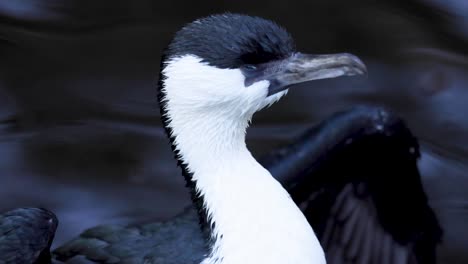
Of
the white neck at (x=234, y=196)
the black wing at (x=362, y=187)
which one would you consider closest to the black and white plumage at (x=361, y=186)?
the black wing at (x=362, y=187)

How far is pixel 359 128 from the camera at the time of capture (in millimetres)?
3543

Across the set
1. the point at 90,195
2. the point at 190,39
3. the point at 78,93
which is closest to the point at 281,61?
the point at 190,39

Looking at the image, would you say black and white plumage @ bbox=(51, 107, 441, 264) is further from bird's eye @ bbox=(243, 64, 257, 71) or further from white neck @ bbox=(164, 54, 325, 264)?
bird's eye @ bbox=(243, 64, 257, 71)

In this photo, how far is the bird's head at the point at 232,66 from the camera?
9.12ft

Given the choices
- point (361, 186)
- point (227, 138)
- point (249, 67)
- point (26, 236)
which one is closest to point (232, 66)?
point (249, 67)

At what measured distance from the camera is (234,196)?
289 centimetres

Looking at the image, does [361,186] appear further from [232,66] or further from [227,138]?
[232,66]

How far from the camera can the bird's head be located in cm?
278

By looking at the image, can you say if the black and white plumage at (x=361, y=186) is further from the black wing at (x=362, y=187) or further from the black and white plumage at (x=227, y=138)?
the black and white plumage at (x=227, y=138)

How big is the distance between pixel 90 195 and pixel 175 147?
1.59m

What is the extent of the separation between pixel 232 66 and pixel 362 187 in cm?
98

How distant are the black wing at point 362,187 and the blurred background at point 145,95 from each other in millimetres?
633

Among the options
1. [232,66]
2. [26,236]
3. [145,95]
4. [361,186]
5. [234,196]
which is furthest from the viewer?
[145,95]

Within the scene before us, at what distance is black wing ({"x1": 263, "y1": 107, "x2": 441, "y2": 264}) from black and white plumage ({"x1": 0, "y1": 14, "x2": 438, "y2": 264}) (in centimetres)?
57
